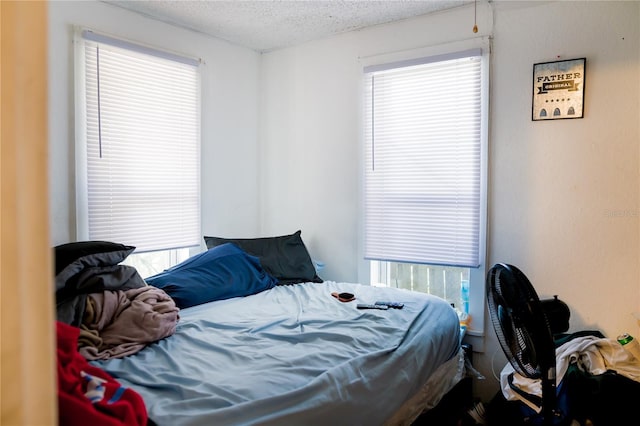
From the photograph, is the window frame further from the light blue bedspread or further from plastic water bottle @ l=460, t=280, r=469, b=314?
the light blue bedspread

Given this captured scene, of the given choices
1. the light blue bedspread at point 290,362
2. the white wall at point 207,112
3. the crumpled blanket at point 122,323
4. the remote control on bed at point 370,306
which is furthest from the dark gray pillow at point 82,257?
the remote control on bed at point 370,306

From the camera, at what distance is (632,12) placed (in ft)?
7.10

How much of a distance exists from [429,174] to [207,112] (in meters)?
1.71

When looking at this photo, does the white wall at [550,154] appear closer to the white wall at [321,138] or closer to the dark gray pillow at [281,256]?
the white wall at [321,138]

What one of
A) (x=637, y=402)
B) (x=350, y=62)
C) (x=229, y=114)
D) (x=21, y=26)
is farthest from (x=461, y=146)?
(x=21, y=26)

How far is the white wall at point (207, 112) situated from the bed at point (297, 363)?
38.3 inches

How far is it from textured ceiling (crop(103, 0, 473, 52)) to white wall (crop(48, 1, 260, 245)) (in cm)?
11

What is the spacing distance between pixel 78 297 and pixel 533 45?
2689 mm

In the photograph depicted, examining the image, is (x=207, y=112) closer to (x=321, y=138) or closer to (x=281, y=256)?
(x=321, y=138)

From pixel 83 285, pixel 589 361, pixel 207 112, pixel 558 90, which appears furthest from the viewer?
pixel 207 112

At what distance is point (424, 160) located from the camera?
278cm

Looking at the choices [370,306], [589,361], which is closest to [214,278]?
[370,306]

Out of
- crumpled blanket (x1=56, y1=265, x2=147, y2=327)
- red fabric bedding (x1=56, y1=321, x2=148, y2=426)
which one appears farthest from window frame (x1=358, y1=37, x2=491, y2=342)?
red fabric bedding (x1=56, y1=321, x2=148, y2=426)

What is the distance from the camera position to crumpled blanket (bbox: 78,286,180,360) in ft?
4.94
